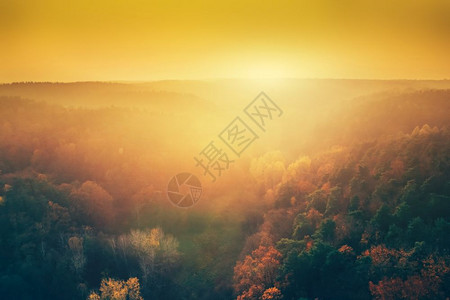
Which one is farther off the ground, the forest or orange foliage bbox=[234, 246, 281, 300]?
the forest

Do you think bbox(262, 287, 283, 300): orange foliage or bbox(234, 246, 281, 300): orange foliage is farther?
bbox(234, 246, 281, 300): orange foliage

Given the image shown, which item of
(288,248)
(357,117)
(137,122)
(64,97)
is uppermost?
(64,97)

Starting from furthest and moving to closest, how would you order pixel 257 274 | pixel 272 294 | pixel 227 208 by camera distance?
pixel 227 208
pixel 257 274
pixel 272 294

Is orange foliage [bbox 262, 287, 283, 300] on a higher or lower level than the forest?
lower

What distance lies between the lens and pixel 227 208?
58.6 metres

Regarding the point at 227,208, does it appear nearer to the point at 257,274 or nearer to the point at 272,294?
the point at 257,274

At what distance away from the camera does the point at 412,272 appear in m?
30.9

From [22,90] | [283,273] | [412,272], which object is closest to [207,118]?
[22,90]

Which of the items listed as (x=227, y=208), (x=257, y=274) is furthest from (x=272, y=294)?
(x=227, y=208)

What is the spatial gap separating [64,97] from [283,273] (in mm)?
92891

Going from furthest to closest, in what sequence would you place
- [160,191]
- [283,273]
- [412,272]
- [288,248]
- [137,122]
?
[137,122], [160,191], [288,248], [283,273], [412,272]

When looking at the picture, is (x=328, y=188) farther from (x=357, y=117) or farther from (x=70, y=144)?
(x=70, y=144)

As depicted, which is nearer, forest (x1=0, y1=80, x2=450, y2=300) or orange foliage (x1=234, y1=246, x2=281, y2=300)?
forest (x1=0, y1=80, x2=450, y2=300)

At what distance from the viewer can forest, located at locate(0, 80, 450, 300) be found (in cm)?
3488
